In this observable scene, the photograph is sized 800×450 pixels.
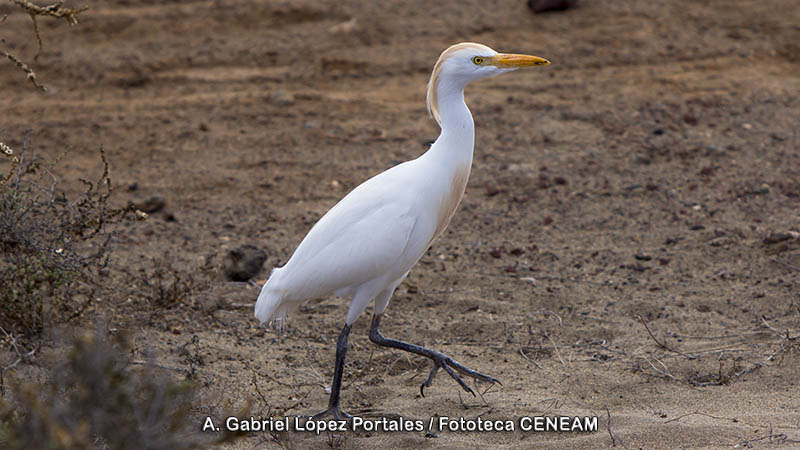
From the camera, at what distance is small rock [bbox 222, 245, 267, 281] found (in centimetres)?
559

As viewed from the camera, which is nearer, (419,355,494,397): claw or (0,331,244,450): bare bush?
(0,331,244,450): bare bush

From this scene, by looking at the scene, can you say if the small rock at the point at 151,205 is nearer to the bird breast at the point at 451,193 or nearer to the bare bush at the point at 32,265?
the bare bush at the point at 32,265

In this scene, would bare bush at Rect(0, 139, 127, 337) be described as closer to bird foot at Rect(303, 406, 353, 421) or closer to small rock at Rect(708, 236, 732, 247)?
bird foot at Rect(303, 406, 353, 421)

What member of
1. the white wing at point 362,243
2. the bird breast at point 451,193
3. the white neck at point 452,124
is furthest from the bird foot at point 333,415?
the white neck at point 452,124

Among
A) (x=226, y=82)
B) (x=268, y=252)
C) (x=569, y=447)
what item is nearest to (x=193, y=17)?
(x=226, y=82)

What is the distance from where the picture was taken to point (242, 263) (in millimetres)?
5590

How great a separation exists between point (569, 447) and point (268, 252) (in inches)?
121

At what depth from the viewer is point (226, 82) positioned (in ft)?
29.1

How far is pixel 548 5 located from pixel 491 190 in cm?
379

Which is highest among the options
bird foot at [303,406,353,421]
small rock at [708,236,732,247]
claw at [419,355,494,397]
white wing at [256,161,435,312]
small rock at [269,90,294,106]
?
white wing at [256,161,435,312]

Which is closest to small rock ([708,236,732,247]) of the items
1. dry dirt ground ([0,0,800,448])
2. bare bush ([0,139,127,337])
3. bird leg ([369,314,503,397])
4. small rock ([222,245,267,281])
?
dry dirt ground ([0,0,800,448])

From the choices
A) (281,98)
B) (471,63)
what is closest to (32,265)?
(471,63)

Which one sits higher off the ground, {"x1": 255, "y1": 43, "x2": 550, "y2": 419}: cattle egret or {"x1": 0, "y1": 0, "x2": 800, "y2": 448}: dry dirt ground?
{"x1": 255, "y1": 43, "x2": 550, "y2": 419}: cattle egret

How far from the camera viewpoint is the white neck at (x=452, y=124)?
412 cm
